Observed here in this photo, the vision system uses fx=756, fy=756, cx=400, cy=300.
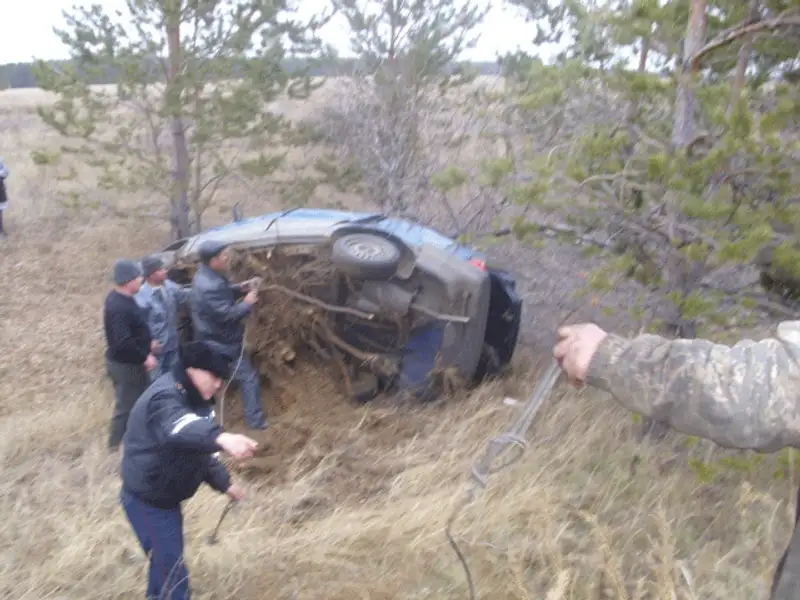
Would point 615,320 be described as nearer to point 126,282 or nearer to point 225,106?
point 126,282

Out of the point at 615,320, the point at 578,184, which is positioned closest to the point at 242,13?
the point at 615,320

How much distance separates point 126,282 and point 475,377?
2860mm

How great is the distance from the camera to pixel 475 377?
6.32m

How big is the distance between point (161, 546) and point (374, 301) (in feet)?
9.80

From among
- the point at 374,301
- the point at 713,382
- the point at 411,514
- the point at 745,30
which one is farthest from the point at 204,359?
the point at 374,301

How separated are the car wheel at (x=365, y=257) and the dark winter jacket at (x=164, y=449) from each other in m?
2.51

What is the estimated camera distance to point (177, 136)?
1140 centimetres

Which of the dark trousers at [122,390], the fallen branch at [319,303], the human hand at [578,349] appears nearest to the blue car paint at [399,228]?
the fallen branch at [319,303]

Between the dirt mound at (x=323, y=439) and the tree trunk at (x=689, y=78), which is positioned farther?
the dirt mound at (x=323, y=439)

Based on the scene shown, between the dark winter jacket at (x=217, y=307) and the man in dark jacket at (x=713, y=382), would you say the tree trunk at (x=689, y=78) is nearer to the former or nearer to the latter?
the man in dark jacket at (x=713, y=382)

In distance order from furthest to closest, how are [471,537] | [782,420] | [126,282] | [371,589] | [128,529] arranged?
[126,282] < [128,529] < [471,537] < [371,589] < [782,420]

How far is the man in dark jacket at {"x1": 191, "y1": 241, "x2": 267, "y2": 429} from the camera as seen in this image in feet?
19.0

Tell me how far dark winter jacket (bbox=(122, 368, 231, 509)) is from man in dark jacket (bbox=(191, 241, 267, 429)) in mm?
2363

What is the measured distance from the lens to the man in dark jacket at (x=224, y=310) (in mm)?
5805
